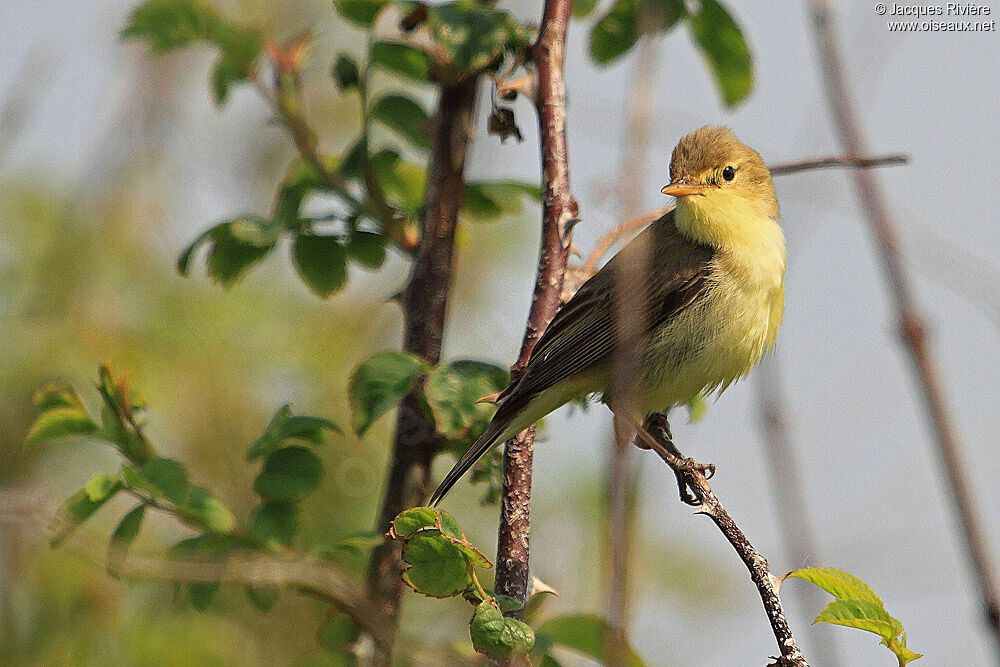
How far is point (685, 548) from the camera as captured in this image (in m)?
4.95

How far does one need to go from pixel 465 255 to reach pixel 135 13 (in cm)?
249

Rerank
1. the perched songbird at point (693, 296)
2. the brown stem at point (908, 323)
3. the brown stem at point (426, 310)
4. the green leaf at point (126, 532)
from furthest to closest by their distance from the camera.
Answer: the perched songbird at point (693, 296), the brown stem at point (426, 310), the green leaf at point (126, 532), the brown stem at point (908, 323)

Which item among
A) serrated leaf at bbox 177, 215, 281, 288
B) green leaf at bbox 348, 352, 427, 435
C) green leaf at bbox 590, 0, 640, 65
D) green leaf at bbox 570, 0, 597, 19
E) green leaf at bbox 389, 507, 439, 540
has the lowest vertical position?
green leaf at bbox 389, 507, 439, 540

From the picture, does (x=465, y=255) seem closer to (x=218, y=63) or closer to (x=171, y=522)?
(x=171, y=522)

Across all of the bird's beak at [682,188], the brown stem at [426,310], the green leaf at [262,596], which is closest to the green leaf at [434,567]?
the brown stem at [426,310]

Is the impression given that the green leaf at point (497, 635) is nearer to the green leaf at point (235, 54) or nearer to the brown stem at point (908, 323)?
the brown stem at point (908, 323)

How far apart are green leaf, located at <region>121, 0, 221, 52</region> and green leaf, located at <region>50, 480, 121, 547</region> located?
1261 millimetres

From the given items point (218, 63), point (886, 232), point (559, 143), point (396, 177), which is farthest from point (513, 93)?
point (886, 232)

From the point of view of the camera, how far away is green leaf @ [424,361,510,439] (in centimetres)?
232

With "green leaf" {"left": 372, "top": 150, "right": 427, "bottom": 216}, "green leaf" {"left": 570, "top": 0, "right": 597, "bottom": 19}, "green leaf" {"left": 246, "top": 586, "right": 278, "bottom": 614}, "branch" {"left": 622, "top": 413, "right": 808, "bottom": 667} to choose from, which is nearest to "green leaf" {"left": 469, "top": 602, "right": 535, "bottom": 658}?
"branch" {"left": 622, "top": 413, "right": 808, "bottom": 667}

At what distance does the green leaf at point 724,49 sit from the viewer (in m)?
2.75

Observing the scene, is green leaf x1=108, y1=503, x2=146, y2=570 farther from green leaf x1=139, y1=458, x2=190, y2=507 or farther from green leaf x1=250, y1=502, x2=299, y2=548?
green leaf x1=250, y1=502, x2=299, y2=548

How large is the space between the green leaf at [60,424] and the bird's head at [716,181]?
2.12 metres

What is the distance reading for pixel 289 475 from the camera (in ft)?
7.95
